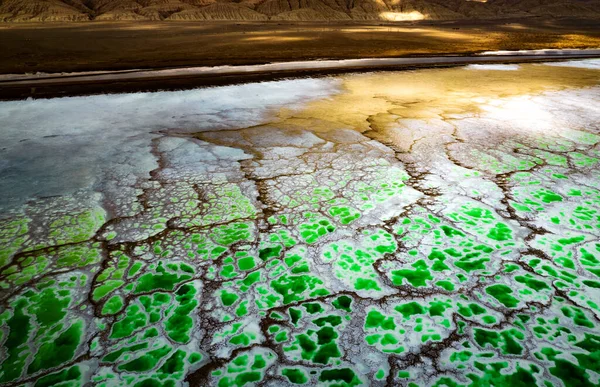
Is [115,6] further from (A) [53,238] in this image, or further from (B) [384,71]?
(A) [53,238]

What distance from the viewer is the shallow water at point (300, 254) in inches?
53.6

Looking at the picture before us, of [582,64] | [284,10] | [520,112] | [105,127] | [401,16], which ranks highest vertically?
[284,10]

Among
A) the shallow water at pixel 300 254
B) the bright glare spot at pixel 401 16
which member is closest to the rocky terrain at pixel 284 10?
the bright glare spot at pixel 401 16

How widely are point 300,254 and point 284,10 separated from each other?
63075mm

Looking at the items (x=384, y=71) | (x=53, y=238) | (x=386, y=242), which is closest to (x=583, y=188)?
(x=386, y=242)

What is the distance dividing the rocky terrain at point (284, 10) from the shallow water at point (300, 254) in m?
53.7

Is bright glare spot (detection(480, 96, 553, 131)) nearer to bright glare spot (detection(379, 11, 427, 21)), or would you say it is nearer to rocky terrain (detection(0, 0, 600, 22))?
rocky terrain (detection(0, 0, 600, 22))

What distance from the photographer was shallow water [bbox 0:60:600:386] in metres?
1.36

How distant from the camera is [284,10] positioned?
57000 mm

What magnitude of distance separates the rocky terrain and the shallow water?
2116 inches

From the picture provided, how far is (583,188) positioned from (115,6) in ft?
224

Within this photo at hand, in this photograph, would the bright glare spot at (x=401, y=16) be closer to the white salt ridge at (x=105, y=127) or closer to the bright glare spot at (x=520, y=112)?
the bright glare spot at (x=520, y=112)

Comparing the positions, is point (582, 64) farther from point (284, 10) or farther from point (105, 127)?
point (284, 10)

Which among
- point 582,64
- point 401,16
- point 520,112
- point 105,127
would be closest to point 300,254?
point 105,127
